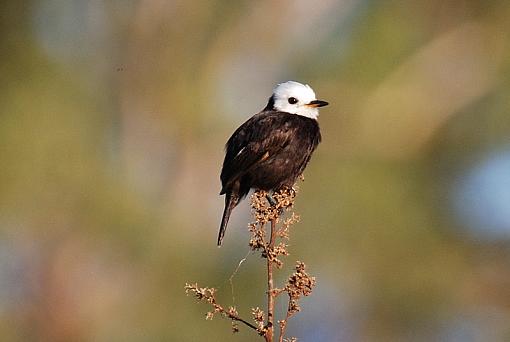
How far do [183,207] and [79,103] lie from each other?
48.4 inches

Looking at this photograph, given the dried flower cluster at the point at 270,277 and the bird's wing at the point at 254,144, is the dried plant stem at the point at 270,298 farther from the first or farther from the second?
the bird's wing at the point at 254,144

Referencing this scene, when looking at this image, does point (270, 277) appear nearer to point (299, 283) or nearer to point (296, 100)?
point (299, 283)

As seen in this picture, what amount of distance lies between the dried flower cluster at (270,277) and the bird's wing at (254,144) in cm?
143

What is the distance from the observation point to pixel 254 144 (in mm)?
5359

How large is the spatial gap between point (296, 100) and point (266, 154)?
61 cm

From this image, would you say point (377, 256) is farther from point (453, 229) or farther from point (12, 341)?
point (12, 341)

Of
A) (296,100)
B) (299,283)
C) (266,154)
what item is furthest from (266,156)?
(299,283)

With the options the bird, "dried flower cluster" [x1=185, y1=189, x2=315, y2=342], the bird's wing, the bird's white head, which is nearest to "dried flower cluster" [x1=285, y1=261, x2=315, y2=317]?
"dried flower cluster" [x1=185, y1=189, x2=315, y2=342]

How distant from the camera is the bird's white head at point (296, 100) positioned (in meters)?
5.78

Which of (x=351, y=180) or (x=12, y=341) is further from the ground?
(x=351, y=180)

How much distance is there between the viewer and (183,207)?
27.1 feet

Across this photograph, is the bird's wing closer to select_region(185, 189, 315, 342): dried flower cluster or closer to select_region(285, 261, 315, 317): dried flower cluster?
select_region(185, 189, 315, 342): dried flower cluster

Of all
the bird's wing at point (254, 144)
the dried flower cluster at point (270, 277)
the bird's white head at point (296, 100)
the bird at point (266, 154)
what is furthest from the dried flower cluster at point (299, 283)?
the bird's white head at point (296, 100)

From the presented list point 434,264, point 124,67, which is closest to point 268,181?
point 434,264
